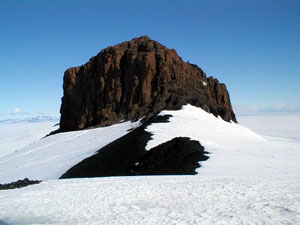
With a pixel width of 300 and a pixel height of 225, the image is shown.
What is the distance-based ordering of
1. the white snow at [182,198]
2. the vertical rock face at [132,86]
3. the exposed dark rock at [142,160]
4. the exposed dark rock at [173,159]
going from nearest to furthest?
the white snow at [182,198] < the exposed dark rock at [173,159] < the exposed dark rock at [142,160] < the vertical rock face at [132,86]

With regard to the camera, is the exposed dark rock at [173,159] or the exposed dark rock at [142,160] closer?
the exposed dark rock at [173,159]

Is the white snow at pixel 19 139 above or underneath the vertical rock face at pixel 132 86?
underneath

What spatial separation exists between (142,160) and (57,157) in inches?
522

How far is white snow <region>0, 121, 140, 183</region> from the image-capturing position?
25.3 meters

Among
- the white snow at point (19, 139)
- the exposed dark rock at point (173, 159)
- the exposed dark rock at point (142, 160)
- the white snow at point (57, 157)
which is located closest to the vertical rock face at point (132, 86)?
the white snow at point (57, 157)

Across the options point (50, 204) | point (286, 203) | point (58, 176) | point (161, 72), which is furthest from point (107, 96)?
point (286, 203)

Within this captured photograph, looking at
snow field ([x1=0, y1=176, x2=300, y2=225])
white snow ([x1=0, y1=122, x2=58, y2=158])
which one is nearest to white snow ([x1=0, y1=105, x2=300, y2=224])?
snow field ([x1=0, y1=176, x2=300, y2=225])

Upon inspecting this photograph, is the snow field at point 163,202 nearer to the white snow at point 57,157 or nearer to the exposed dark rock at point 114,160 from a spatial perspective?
the exposed dark rock at point 114,160

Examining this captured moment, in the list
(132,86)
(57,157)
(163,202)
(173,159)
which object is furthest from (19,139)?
(163,202)

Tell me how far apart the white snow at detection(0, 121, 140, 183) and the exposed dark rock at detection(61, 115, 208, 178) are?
2946 millimetres

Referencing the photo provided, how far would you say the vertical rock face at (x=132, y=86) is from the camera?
46656 millimetres

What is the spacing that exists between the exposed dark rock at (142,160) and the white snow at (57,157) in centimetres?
295

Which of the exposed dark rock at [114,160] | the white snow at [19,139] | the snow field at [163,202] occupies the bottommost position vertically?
the snow field at [163,202]

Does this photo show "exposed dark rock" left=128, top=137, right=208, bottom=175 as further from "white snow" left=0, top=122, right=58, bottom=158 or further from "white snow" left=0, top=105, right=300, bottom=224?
"white snow" left=0, top=122, right=58, bottom=158
